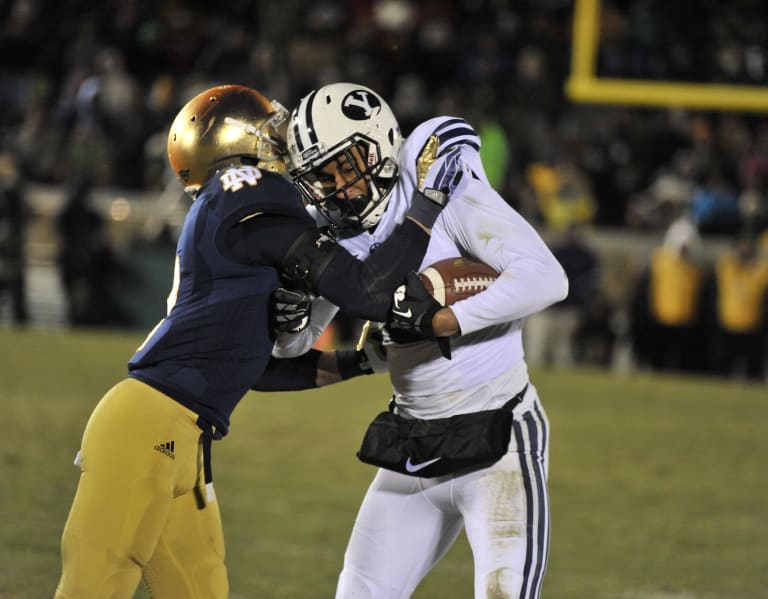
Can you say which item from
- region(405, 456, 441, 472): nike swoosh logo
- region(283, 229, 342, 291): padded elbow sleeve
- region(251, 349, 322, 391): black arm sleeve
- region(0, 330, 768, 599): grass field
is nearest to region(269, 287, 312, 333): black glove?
region(283, 229, 342, 291): padded elbow sleeve

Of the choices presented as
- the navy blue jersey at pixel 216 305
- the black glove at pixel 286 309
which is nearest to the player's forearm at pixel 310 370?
the black glove at pixel 286 309

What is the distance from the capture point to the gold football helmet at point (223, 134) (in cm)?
348

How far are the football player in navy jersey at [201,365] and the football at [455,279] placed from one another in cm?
9

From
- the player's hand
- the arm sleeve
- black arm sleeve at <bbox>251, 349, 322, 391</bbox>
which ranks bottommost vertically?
black arm sleeve at <bbox>251, 349, 322, 391</bbox>

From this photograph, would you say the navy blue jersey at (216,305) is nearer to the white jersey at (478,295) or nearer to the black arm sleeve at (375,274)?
the black arm sleeve at (375,274)

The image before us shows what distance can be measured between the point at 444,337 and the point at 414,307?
0.19 metres

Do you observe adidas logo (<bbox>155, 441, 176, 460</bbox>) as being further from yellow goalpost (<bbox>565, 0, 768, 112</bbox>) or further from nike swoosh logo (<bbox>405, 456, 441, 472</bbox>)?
yellow goalpost (<bbox>565, 0, 768, 112</bbox>)

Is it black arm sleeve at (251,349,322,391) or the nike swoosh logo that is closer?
the nike swoosh logo

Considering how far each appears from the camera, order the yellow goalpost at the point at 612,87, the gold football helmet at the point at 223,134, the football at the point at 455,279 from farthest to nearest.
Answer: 1. the yellow goalpost at the point at 612,87
2. the gold football helmet at the point at 223,134
3. the football at the point at 455,279

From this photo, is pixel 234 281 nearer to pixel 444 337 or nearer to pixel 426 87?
pixel 444 337

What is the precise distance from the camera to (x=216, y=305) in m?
3.29

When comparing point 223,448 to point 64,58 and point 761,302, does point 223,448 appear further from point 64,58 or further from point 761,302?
point 64,58

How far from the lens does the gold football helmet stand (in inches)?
137

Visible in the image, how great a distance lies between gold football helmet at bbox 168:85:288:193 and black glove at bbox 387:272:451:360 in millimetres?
548
